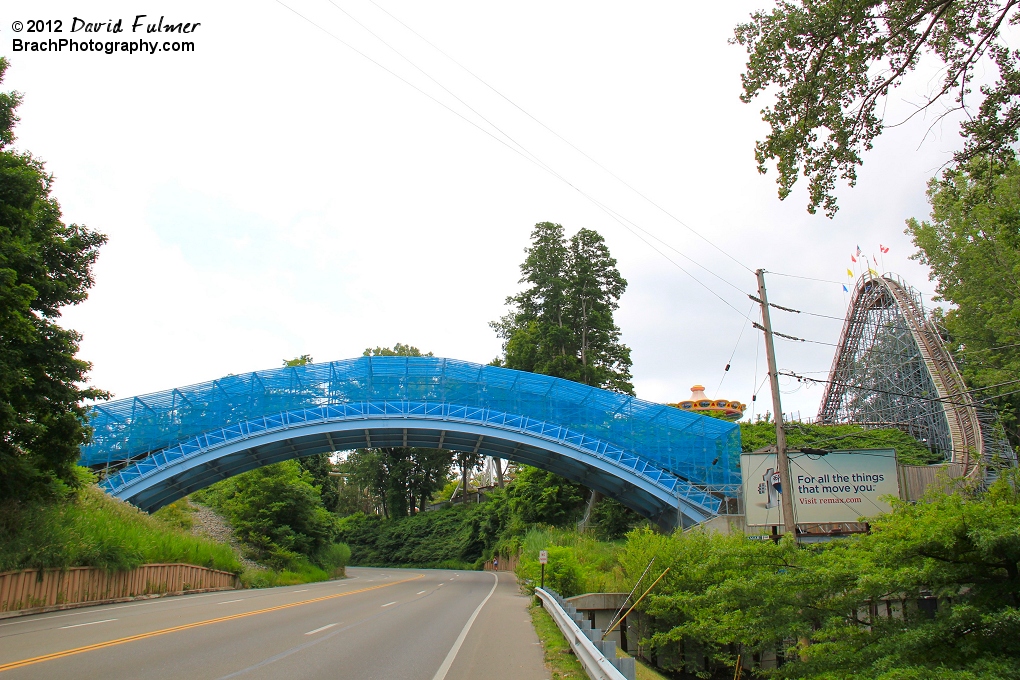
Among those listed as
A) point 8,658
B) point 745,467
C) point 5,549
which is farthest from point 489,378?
point 8,658

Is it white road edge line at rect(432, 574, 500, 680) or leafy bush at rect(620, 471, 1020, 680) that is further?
leafy bush at rect(620, 471, 1020, 680)

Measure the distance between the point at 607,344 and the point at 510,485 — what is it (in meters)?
14.4

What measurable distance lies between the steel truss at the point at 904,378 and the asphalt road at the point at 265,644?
27707 mm

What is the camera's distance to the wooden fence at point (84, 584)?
15469mm

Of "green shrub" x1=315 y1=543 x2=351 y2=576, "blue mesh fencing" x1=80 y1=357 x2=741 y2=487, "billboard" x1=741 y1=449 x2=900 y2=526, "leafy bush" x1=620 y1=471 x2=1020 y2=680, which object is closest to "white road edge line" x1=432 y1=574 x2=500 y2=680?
"leafy bush" x1=620 y1=471 x2=1020 y2=680

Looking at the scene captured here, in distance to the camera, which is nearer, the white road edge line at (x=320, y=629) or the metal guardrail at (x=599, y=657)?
the metal guardrail at (x=599, y=657)

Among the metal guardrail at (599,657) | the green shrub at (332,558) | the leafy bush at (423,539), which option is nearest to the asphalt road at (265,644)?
the metal guardrail at (599,657)

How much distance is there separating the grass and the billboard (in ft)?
57.1

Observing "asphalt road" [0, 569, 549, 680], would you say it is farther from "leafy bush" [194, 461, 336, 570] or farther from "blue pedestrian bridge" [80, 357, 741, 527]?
"leafy bush" [194, 461, 336, 570]

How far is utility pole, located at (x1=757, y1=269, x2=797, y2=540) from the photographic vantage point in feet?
56.9

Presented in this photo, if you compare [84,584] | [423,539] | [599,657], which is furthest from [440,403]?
[423,539]

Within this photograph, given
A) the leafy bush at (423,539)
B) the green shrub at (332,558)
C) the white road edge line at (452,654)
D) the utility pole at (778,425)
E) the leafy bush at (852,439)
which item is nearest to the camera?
the white road edge line at (452,654)

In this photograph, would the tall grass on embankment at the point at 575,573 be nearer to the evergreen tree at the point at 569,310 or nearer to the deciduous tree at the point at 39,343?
the deciduous tree at the point at 39,343

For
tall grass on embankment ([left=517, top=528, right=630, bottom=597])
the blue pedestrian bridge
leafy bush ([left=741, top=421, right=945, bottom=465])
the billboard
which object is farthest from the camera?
leafy bush ([left=741, top=421, right=945, bottom=465])
